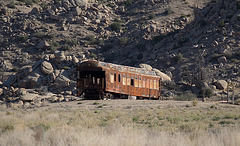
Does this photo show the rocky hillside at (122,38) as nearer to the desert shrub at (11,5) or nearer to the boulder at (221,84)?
the desert shrub at (11,5)

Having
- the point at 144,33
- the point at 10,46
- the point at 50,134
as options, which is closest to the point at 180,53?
the point at 144,33

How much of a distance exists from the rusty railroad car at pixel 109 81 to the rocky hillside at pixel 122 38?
9.90 meters

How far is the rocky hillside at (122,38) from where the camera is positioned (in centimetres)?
4188

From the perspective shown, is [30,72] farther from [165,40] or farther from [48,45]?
[165,40]

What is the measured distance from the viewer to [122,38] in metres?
59.8

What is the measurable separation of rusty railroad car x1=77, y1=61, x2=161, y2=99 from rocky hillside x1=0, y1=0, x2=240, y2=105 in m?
9.90

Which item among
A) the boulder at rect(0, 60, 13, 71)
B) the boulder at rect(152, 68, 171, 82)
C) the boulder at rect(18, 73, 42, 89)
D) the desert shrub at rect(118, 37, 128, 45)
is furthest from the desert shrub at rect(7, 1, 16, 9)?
the boulder at rect(152, 68, 171, 82)

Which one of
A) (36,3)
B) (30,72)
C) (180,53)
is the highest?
(36,3)

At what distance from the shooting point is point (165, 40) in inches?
2160

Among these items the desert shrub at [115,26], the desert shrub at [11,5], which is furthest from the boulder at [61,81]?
the desert shrub at [11,5]

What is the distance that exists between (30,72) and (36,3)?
39376mm

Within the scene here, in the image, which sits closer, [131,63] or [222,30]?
[222,30]

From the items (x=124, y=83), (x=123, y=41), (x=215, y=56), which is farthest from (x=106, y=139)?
(x=123, y=41)

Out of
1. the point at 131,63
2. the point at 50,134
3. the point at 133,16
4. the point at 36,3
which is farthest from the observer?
the point at 36,3
